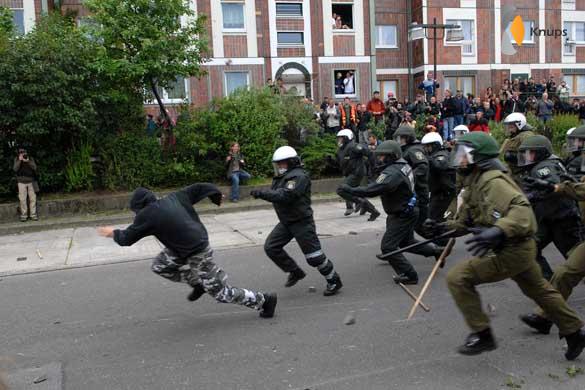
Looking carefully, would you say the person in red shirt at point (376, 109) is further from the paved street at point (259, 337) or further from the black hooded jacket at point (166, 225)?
the black hooded jacket at point (166, 225)

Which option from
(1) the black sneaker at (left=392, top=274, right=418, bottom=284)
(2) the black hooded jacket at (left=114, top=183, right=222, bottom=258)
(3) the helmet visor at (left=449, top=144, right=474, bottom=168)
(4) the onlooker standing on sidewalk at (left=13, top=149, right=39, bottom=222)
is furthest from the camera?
(4) the onlooker standing on sidewalk at (left=13, top=149, right=39, bottom=222)

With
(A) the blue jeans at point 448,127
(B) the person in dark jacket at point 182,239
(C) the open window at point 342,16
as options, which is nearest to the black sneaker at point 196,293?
(B) the person in dark jacket at point 182,239

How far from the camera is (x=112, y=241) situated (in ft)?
34.0

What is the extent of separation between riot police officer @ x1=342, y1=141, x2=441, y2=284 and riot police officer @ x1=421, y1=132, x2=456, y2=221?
158 cm

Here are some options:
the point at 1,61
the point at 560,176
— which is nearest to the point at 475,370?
the point at 560,176

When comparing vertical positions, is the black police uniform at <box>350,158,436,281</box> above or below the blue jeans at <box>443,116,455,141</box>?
below

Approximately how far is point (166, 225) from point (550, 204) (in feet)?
13.1

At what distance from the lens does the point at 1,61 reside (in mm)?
12227

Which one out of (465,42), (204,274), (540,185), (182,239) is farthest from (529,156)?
(465,42)

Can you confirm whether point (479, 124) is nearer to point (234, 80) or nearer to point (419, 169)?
point (419, 169)

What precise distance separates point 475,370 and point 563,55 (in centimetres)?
2997

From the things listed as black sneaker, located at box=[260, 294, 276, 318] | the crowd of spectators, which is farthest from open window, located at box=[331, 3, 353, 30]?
black sneaker, located at box=[260, 294, 276, 318]

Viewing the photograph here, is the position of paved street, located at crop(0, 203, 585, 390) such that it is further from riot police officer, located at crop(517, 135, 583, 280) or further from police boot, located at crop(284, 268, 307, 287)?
riot police officer, located at crop(517, 135, 583, 280)

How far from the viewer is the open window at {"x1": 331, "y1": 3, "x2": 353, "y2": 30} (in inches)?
1056
